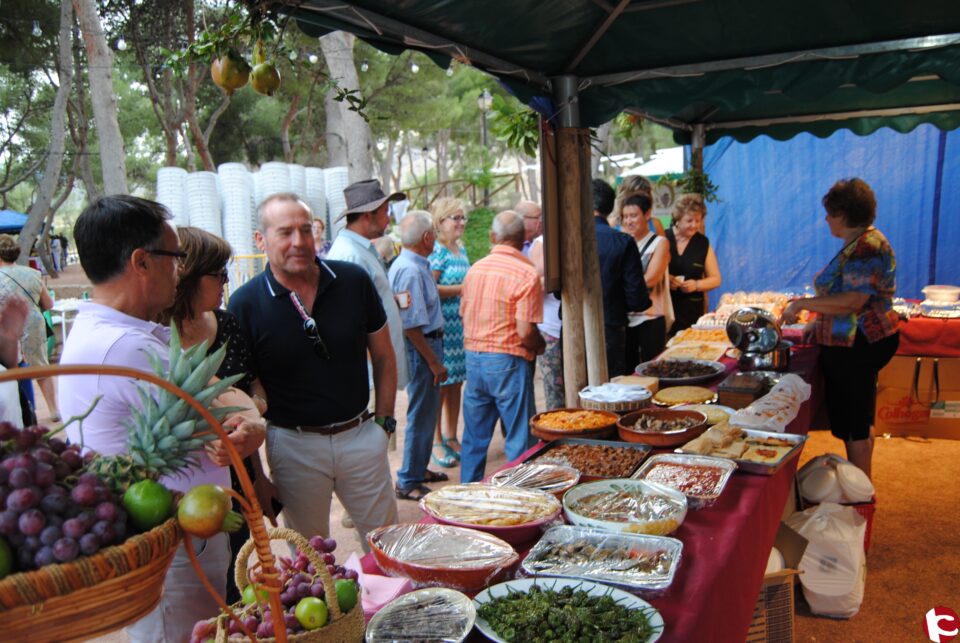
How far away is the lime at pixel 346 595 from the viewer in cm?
123

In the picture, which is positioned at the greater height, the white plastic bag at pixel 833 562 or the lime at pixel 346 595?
the lime at pixel 346 595

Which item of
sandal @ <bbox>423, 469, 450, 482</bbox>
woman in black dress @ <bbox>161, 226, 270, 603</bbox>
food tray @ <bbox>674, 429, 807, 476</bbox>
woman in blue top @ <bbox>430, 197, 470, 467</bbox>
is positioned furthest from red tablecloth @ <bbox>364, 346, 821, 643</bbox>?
woman in blue top @ <bbox>430, 197, 470, 467</bbox>

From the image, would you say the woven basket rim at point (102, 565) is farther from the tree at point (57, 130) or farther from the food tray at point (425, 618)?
the tree at point (57, 130)

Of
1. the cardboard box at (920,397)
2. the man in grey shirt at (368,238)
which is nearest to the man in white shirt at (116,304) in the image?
the man in grey shirt at (368,238)

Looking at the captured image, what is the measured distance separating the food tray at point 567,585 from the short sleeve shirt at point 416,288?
2864 mm

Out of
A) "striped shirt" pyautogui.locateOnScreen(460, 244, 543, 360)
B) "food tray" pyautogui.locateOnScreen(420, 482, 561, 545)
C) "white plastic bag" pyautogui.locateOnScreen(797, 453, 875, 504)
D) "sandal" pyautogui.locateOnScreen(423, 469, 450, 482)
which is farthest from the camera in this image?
"sandal" pyautogui.locateOnScreen(423, 469, 450, 482)

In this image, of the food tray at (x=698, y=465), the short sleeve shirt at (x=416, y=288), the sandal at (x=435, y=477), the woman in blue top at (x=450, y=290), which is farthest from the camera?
the woman in blue top at (x=450, y=290)

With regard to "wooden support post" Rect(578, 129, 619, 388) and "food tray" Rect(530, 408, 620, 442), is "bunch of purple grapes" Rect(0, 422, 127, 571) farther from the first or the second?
"wooden support post" Rect(578, 129, 619, 388)

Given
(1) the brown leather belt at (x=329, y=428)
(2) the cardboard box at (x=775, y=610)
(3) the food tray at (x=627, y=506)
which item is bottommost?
(2) the cardboard box at (x=775, y=610)

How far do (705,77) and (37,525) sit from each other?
4334mm

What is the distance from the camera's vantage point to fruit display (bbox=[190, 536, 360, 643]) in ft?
3.82

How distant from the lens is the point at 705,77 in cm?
420

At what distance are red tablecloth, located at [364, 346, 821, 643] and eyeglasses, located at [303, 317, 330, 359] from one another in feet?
2.94

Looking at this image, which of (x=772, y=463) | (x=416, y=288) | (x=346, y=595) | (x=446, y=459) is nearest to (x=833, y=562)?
(x=772, y=463)
